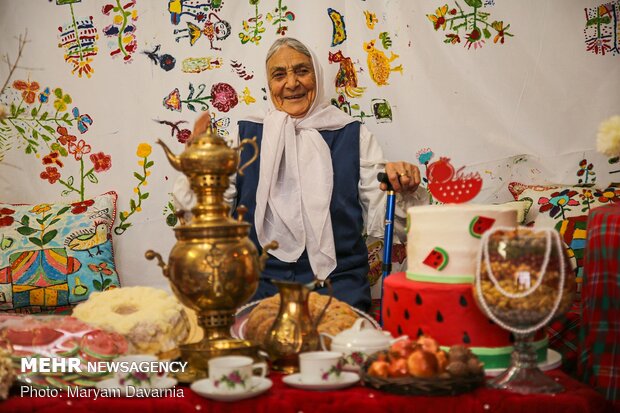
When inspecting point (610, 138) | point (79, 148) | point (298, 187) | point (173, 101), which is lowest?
point (298, 187)

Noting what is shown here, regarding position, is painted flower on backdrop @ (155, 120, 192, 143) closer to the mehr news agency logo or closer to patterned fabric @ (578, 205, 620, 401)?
the mehr news agency logo

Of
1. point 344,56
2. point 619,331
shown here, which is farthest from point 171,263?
point 344,56

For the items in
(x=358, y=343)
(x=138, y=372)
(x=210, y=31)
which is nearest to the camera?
(x=138, y=372)

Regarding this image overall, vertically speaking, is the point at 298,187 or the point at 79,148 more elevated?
the point at 79,148

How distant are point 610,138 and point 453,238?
1.83 ft

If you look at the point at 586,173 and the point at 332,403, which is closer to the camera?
the point at 332,403

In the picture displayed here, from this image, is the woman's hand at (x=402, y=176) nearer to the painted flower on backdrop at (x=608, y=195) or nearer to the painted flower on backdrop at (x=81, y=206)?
the painted flower on backdrop at (x=608, y=195)

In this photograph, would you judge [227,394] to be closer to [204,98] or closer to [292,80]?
[292,80]

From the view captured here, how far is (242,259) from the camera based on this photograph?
1.69m

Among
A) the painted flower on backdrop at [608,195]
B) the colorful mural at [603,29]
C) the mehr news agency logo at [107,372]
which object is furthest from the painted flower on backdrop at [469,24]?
the mehr news agency logo at [107,372]

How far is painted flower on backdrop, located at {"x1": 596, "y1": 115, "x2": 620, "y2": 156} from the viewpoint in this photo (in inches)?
75.5

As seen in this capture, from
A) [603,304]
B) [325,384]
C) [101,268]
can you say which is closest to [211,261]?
[325,384]

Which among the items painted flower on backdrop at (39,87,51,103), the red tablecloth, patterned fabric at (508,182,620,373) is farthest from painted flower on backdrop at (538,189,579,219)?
painted flower on backdrop at (39,87,51,103)

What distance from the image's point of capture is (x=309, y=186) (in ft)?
10.3
